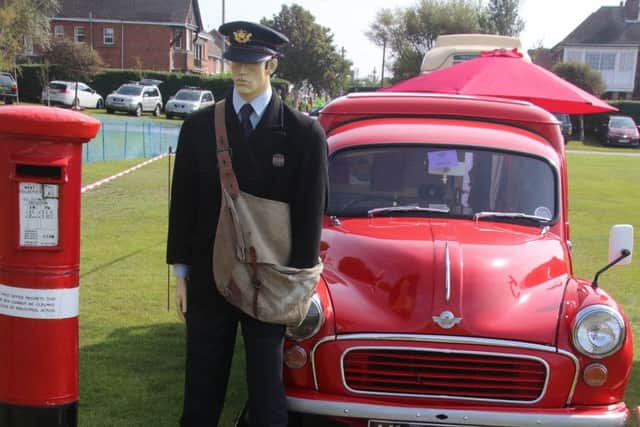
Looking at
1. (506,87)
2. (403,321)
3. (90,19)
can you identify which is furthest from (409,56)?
(403,321)

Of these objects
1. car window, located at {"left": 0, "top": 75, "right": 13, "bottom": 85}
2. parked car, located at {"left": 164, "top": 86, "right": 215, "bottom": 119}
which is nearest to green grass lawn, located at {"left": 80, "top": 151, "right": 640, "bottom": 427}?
parked car, located at {"left": 164, "top": 86, "right": 215, "bottom": 119}

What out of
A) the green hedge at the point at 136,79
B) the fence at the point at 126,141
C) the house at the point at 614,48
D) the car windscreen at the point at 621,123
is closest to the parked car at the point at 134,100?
the green hedge at the point at 136,79

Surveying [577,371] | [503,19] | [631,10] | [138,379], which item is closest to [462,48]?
[138,379]

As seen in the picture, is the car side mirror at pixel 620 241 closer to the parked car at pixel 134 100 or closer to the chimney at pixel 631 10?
the parked car at pixel 134 100

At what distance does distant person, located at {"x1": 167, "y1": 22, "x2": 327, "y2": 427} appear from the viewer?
349cm

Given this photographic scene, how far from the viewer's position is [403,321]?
3971 millimetres

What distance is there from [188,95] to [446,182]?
1472 inches

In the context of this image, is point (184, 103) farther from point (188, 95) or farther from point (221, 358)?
point (221, 358)

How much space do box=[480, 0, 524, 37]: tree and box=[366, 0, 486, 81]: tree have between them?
2.53 ft

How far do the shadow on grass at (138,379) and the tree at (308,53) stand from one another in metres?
67.9

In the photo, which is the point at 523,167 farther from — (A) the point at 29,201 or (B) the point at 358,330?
(A) the point at 29,201

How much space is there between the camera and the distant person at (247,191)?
11.5ft

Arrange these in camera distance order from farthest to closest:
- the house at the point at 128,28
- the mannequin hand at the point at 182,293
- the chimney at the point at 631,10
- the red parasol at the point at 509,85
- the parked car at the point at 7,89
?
the chimney at the point at 631,10
the house at the point at 128,28
the parked car at the point at 7,89
the red parasol at the point at 509,85
the mannequin hand at the point at 182,293

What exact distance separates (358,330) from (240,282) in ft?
2.64
